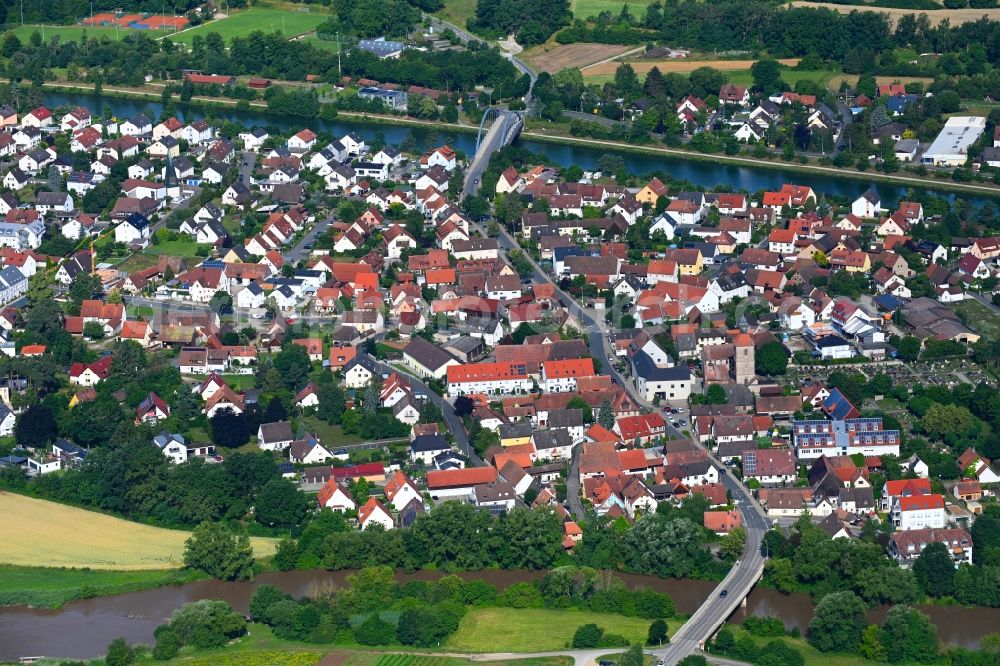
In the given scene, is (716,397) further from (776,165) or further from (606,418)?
(776,165)

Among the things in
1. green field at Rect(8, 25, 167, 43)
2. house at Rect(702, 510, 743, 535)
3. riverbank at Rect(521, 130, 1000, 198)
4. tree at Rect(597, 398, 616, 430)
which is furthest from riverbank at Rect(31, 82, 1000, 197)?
house at Rect(702, 510, 743, 535)

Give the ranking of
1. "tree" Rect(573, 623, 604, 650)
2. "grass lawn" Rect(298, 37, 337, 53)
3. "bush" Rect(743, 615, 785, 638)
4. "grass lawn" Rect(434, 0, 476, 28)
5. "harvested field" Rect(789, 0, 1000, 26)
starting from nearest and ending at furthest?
"tree" Rect(573, 623, 604, 650), "bush" Rect(743, 615, 785, 638), "harvested field" Rect(789, 0, 1000, 26), "grass lawn" Rect(298, 37, 337, 53), "grass lawn" Rect(434, 0, 476, 28)

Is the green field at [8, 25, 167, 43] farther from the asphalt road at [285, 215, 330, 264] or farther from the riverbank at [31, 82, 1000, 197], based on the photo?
the asphalt road at [285, 215, 330, 264]

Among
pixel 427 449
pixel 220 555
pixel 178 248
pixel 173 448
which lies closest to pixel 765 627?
pixel 427 449

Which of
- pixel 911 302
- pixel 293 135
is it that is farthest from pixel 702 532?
pixel 293 135

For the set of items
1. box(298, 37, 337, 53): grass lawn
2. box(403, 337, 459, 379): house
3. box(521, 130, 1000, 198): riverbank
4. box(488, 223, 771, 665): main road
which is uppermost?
box(298, 37, 337, 53): grass lawn

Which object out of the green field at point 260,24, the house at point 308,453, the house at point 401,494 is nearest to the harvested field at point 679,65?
the green field at point 260,24
